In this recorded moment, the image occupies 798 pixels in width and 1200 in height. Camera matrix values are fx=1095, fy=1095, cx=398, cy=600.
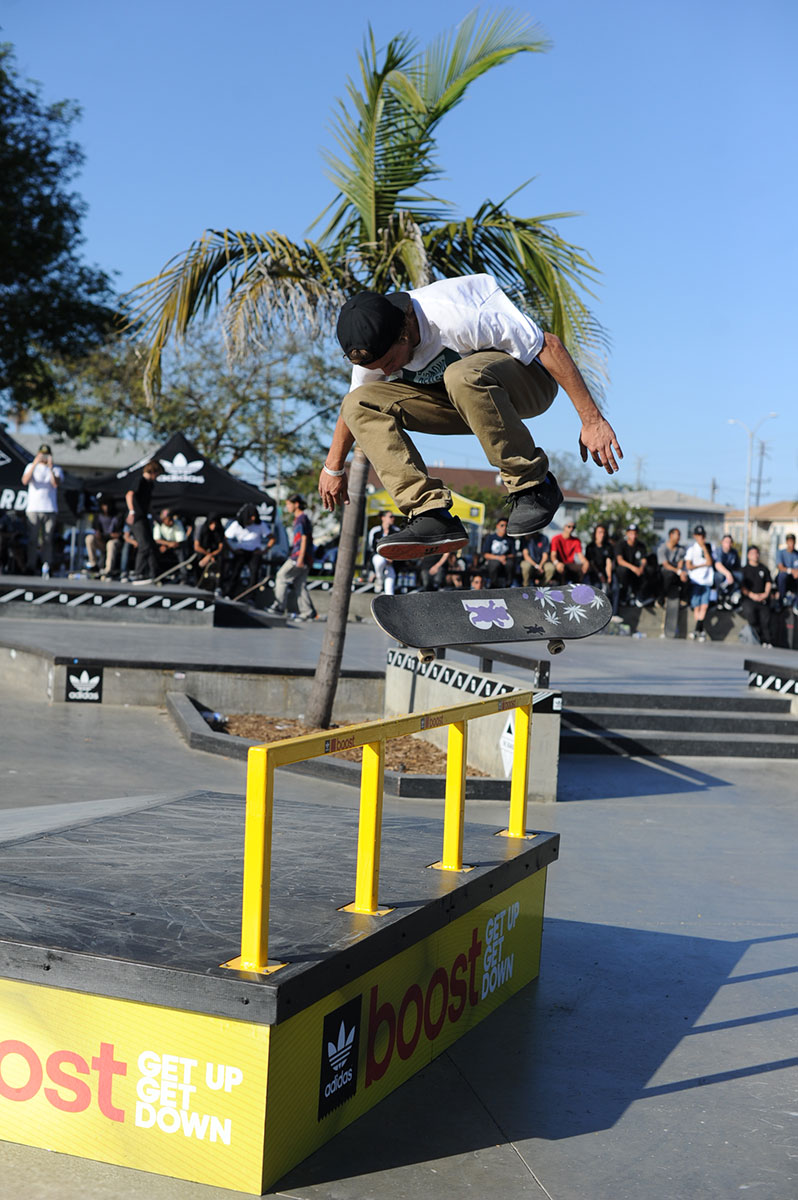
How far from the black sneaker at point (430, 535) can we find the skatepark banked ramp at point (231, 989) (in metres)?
0.67

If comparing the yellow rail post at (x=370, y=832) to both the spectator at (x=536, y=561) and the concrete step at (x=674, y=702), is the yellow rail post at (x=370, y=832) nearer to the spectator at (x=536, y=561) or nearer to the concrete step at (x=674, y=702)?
the concrete step at (x=674, y=702)

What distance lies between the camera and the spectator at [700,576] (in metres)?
18.4

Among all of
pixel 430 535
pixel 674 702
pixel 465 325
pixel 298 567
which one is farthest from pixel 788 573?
pixel 465 325

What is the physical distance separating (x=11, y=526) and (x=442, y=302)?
18.1 metres

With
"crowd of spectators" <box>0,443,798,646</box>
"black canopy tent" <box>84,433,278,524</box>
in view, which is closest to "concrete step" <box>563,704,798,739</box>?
"crowd of spectators" <box>0,443,798,646</box>

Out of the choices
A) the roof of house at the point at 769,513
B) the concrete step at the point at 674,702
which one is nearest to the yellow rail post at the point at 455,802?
the concrete step at the point at 674,702

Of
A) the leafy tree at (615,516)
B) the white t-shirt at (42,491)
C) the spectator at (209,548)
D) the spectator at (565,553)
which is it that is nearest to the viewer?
the white t-shirt at (42,491)

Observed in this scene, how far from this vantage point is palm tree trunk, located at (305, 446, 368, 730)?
796 centimetres

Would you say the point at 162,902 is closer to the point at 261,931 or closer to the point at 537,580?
the point at 261,931

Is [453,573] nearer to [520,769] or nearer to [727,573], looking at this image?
[727,573]

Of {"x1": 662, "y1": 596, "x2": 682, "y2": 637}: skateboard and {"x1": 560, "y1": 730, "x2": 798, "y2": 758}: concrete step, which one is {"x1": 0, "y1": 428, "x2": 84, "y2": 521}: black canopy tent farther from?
{"x1": 560, "y1": 730, "x2": 798, "y2": 758}: concrete step

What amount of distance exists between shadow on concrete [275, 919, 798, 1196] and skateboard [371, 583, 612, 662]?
4.52 ft

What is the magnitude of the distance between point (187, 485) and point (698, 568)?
8822mm

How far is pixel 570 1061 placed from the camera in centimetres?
368
